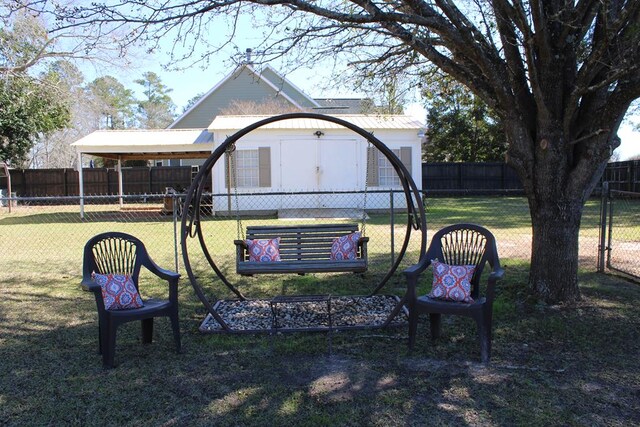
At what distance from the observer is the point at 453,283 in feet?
14.8

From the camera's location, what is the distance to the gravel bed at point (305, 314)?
532 centimetres

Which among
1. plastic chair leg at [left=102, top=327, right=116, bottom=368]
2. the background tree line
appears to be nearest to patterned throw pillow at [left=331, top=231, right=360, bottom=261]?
plastic chair leg at [left=102, top=327, right=116, bottom=368]

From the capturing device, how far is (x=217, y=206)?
1753 cm

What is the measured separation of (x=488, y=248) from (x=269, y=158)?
13128 mm

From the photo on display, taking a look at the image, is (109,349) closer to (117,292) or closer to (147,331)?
(117,292)

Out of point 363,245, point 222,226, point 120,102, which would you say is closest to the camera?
point 363,245

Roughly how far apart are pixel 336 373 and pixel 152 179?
24569mm

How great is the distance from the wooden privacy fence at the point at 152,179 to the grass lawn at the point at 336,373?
68.0 ft

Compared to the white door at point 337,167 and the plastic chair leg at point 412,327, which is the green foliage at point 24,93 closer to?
the white door at point 337,167

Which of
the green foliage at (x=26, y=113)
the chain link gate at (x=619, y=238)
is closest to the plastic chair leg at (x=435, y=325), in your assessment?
the chain link gate at (x=619, y=238)

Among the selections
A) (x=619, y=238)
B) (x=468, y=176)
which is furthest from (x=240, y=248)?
(x=468, y=176)

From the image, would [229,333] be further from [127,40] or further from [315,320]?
[127,40]

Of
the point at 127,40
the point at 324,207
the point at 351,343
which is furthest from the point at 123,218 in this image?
the point at 351,343

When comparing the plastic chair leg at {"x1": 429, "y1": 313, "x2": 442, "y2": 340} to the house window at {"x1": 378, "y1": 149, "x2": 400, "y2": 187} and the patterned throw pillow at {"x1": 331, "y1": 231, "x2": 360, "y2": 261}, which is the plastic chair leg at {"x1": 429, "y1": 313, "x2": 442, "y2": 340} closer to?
the patterned throw pillow at {"x1": 331, "y1": 231, "x2": 360, "y2": 261}
